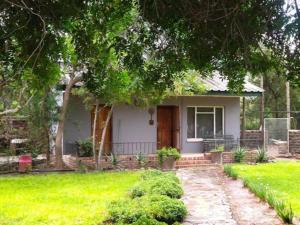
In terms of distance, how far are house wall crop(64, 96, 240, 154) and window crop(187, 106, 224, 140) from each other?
257mm

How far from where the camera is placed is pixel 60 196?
40.8 feet

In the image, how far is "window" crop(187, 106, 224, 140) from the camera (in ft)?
75.2

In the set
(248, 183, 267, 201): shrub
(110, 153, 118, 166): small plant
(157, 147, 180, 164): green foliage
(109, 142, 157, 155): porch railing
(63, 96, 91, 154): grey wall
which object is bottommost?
(248, 183, 267, 201): shrub

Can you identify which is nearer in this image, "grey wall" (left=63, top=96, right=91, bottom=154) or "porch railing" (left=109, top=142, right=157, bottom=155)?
"grey wall" (left=63, top=96, right=91, bottom=154)

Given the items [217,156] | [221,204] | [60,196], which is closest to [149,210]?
[221,204]

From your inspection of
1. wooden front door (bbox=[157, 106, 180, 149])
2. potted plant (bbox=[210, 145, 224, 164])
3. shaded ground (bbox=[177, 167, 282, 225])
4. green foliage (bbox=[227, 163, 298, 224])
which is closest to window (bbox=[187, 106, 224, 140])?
wooden front door (bbox=[157, 106, 180, 149])

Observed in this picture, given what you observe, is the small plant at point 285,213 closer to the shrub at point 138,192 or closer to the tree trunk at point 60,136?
the shrub at point 138,192

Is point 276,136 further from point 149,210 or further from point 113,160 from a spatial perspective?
point 149,210

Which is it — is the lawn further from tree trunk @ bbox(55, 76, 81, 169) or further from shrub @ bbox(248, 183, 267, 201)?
tree trunk @ bbox(55, 76, 81, 169)

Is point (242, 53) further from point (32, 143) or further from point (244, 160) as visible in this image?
point (244, 160)

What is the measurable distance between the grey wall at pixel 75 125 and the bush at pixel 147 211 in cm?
1092

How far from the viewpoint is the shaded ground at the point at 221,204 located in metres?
9.67

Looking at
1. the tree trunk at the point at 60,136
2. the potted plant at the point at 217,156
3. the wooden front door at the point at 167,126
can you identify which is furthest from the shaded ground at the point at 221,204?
the wooden front door at the point at 167,126

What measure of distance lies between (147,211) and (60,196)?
13.5 ft
